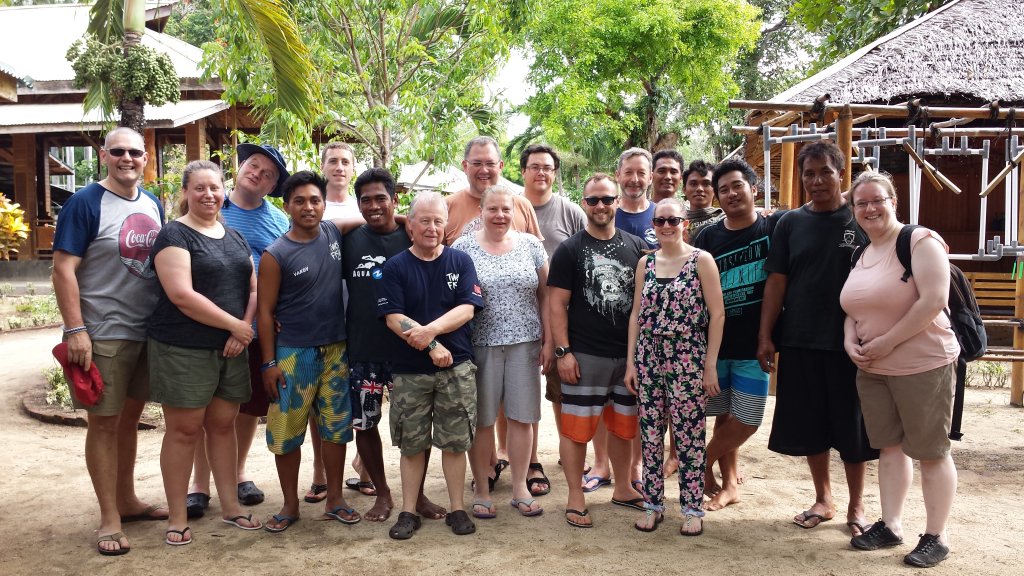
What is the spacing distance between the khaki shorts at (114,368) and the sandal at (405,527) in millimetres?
1480

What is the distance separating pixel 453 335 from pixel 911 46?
715 cm

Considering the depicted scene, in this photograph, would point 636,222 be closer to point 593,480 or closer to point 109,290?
point 593,480

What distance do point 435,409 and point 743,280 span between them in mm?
1771

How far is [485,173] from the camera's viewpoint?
4.67 meters

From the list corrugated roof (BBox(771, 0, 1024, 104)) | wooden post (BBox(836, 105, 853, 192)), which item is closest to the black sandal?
wooden post (BBox(836, 105, 853, 192))

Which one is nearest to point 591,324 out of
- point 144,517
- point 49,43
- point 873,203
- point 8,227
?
point 873,203

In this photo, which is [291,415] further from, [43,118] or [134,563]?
[43,118]

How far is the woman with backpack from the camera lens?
3441 millimetres

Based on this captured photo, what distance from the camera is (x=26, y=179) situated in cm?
1688

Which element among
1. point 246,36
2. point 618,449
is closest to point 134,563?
point 618,449

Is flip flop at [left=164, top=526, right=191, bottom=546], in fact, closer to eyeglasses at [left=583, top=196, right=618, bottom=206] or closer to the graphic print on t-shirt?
the graphic print on t-shirt

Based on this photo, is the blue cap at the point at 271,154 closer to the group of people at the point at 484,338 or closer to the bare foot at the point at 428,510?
the group of people at the point at 484,338

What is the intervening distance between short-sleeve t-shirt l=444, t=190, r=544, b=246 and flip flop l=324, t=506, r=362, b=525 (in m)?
1.62

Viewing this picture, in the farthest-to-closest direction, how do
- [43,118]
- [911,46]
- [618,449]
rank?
[43,118], [911,46], [618,449]
